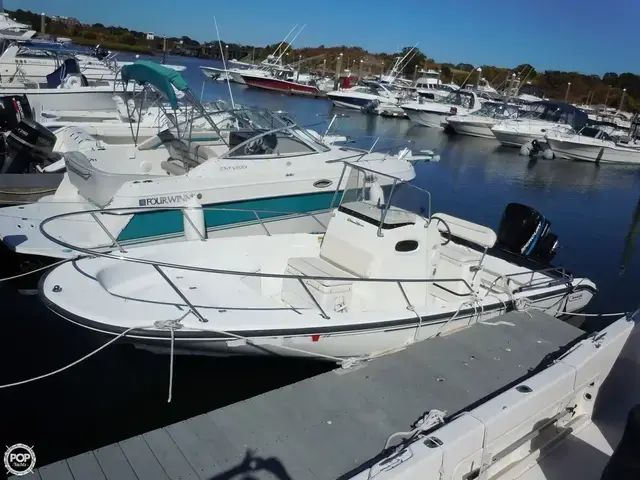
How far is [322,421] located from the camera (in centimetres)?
423

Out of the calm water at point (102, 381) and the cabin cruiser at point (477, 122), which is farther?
the cabin cruiser at point (477, 122)

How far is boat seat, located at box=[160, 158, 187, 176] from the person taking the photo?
9.27 m

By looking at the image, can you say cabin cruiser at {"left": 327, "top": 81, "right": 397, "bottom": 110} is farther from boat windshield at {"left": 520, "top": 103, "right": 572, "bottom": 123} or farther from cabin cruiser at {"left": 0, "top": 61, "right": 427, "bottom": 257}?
cabin cruiser at {"left": 0, "top": 61, "right": 427, "bottom": 257}

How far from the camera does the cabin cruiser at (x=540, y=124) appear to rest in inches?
1200

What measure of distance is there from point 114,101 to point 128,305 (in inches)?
530

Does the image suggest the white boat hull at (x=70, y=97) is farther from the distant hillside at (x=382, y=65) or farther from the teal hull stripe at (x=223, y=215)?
the distant hillside at (x=382, y=65)

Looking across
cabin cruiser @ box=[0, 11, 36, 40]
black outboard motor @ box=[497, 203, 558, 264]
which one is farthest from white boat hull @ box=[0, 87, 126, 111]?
black outboard motor @ box=[497, 203, 558, 264]

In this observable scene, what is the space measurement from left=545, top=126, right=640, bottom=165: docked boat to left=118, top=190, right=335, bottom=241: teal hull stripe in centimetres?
2356

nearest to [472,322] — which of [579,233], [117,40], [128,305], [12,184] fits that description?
[128,305]

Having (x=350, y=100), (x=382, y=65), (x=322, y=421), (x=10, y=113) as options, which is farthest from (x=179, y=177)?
(x=382, y=65)

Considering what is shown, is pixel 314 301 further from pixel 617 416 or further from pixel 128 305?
pixel 617 416

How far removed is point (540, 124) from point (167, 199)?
28108 millimetres

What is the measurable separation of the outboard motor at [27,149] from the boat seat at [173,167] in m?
3.48

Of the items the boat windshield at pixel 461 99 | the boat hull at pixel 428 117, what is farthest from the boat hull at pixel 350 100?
the boat windshield at pixel 461 99
